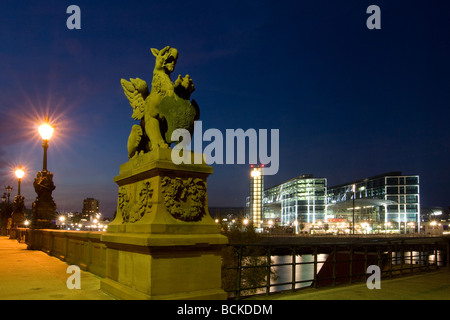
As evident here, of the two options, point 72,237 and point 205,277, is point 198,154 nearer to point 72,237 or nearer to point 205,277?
point 205,277

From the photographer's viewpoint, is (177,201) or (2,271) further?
(2,271)

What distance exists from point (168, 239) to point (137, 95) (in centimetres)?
280

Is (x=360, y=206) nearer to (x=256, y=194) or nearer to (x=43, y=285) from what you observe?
(x=256, y=194)

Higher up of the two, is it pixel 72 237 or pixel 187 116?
pixel 187 116

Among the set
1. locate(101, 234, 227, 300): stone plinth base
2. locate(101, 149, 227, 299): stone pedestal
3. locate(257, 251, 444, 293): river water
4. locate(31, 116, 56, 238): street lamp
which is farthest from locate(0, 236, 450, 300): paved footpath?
locate(31, 116, 56, 238): street lamp

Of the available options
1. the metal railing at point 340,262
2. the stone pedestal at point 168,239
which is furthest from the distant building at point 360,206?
the stone pedestal at point 168,239

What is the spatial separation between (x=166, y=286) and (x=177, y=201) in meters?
1.09

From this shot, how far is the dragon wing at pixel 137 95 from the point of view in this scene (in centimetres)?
653

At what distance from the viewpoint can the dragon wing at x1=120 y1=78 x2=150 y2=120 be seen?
6.53m

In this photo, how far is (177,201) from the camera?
17.6 feet

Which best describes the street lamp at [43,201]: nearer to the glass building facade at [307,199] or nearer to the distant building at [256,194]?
the distant building at [256,194]

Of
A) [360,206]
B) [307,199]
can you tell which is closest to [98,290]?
[360,206]

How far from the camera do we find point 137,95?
21.9ft
